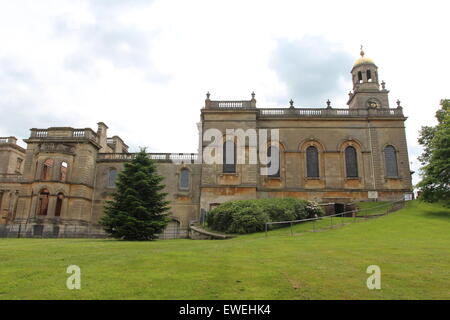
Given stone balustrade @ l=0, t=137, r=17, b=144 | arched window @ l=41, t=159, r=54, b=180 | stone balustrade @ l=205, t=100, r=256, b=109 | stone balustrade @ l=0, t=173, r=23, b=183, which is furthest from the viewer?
stone balustrade @ l=0, t=137, r=17, b=144

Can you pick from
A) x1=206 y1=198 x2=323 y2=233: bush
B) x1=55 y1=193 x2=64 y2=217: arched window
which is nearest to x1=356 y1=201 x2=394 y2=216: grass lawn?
x1=206 y1=198 x2=323 y2=233: bush

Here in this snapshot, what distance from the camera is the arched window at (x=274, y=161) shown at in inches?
1313

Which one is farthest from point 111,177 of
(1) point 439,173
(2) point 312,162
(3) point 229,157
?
(1) point 439,173

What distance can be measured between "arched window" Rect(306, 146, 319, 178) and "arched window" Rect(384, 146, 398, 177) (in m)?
6.90

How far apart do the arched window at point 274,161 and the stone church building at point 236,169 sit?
141mm

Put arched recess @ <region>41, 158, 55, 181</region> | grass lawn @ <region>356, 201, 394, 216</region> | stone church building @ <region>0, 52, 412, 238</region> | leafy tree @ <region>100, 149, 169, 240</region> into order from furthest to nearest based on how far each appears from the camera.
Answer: arched recess @ <region>41, 158, 55, 181</region> → stone church building @ <region>0, 52, 412, 238</region> → grass lawn @ <region>356, 201, 394, 216</region> → leafy tree @ <region>100, 149, 169, 240</region>

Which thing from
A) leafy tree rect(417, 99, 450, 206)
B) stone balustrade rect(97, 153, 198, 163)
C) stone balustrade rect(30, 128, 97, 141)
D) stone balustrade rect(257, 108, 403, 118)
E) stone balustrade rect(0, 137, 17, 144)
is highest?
stone balustrade rect(257, 108, 403, 118)

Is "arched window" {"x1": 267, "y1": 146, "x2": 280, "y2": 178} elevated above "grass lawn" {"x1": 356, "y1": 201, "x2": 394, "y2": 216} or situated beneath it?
elevated above

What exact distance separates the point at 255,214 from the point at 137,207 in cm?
799

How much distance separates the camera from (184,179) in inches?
1427

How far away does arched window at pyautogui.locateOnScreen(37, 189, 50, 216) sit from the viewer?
33562mm

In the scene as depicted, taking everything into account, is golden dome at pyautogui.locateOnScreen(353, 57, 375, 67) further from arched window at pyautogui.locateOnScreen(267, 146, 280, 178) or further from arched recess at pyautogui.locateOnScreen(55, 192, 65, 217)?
arched recess at pyautogui.locateOnScreen(55, 192, 65, 217)

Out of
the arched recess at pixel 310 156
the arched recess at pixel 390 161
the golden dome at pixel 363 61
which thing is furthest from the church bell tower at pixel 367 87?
the arched recess at pixel 310 156

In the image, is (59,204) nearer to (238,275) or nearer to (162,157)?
(162,157)
